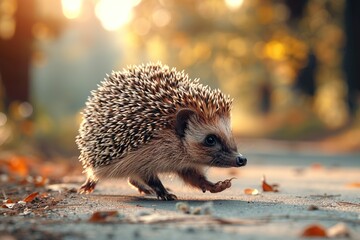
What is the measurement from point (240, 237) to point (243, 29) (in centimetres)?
3748

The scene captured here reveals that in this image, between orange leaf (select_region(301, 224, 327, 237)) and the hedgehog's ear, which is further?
the hedgehog's ear

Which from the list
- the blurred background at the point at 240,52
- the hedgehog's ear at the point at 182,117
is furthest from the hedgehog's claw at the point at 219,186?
the blurred background at the point at 240,52

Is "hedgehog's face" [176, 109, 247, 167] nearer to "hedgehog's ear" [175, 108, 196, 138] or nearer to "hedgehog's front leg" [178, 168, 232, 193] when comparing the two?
"hedgehog's ear" [175, 108, 196, 138]

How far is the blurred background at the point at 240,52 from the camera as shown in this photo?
2269 cm

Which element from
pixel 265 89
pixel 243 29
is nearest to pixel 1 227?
pixel 243 29

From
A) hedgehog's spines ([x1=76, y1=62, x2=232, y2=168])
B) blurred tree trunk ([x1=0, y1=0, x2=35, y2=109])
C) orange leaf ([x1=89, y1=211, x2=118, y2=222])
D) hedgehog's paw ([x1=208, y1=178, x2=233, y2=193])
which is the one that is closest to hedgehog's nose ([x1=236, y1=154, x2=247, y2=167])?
hedgehog's paw ([x1=208, y1=178, x2=233, y2=193])

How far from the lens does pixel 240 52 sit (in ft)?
141

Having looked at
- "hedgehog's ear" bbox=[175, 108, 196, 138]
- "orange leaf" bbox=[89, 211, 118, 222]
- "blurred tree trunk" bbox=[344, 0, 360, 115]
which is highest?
"blurred tree trunk" bbox=[344, 0, 360, 115]

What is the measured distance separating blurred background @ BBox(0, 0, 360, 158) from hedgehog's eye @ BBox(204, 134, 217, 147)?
10600 mm

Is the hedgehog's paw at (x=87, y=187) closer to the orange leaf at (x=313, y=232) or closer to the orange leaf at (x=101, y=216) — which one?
the orange leaf at (x=101, y=216)

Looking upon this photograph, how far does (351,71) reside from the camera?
29562 millimetres

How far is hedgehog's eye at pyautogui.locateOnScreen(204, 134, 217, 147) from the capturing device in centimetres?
916

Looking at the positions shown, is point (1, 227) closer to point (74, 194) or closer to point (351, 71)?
point (74, 194)

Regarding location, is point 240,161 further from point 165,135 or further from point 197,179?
point 165,135
